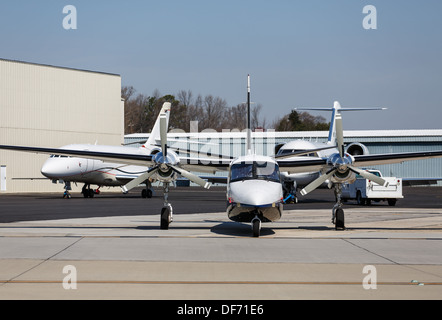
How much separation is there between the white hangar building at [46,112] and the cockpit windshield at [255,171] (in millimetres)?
36821

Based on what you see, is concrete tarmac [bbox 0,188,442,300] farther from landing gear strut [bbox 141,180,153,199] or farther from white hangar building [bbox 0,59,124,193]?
white hangar building [bbox 0,59,124,193]

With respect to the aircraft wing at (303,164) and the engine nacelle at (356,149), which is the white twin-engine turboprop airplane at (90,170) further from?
the aircraft wing at (303,164)

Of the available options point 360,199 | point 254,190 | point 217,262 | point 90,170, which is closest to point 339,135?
point 254,190

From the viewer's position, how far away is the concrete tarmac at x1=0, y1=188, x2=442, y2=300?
8383mm

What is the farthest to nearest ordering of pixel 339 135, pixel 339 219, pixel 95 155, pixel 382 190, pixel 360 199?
pixel 360 199, pixel 382 190, pixel 95 155, pixel 339 135, pixel 339 219

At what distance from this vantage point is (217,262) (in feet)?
37.1

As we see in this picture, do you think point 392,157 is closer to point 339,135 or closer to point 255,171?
point 339,135

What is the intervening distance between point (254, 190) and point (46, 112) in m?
44.4

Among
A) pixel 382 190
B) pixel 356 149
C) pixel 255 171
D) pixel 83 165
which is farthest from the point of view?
pixel 83 165

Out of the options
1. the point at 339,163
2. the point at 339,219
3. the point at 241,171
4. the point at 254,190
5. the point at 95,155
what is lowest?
the point at 339,219

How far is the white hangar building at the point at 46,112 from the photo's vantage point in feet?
175

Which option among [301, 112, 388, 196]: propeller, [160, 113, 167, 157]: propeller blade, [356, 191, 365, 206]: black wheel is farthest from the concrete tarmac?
[356, 191, 365, 206]: black wheel
